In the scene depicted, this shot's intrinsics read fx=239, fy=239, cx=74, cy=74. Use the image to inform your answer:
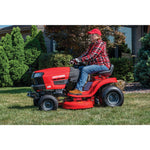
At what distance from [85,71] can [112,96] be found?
2.62 feet

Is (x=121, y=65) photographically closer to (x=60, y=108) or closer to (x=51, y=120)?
(x=60, y=108)

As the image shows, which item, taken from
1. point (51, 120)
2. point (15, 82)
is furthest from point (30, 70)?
point (51, 120)

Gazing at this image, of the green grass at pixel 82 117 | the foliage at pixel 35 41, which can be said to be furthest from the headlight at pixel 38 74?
the foliage at pixel 35 41

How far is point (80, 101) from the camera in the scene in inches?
200

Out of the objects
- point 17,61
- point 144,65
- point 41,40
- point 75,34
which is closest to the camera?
point 144,65

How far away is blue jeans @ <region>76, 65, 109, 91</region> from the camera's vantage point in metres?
5.01

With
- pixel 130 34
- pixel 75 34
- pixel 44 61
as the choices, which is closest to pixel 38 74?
pixel 75 34

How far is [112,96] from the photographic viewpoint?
16.9 feet

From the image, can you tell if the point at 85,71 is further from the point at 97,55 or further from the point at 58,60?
the point at 58,60

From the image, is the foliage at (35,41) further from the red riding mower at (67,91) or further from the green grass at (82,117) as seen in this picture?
the green grass at (82,117)

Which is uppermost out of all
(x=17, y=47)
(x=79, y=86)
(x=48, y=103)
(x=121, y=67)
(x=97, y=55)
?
(x=17, y=47)

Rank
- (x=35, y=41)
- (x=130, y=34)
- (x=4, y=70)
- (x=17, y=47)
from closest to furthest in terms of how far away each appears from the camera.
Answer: (x=4, y=70) → (x=17, y=47) → (x=35, y=41) → (x=130, y=34)

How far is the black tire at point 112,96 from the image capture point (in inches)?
198

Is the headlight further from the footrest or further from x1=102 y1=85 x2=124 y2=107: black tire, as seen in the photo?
x1=102 y1=85 x2=124 y2=107: black tire
